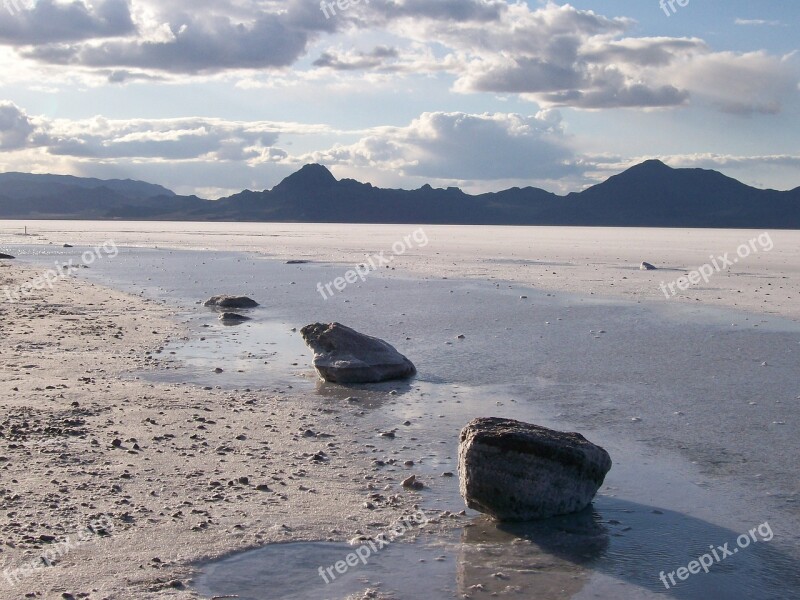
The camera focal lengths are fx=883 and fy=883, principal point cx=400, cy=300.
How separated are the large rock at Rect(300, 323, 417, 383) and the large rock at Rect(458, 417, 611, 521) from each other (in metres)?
6.05

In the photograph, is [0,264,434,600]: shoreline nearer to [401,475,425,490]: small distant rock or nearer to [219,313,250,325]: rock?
[401,475,425,490]: small distant rock

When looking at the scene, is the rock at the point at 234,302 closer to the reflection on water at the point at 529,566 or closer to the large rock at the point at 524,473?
the large rock at the point at 524,473

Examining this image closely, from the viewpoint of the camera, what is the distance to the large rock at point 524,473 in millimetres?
8305

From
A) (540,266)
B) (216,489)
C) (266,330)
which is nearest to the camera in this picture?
(216,489)

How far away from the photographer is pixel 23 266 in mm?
41031

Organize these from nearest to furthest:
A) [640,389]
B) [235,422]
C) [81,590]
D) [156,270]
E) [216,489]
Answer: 1. [81,590]
2. [216,489]
3. [235,422]
4. [640,389]
5. [156,270]

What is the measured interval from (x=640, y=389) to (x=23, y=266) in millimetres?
34591

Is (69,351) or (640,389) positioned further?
(69,351)

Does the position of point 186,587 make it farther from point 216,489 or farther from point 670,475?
point 670,475

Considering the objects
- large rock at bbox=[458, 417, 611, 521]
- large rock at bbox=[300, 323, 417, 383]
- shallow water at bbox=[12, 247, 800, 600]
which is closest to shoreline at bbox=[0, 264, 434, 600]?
shallow water at bbox=[12, 247, 800, 600]

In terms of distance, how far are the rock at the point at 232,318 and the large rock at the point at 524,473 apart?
1395 centimetres

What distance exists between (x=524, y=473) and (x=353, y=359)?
21.7ft

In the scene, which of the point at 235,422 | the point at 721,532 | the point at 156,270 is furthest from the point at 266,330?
the point at 156,270

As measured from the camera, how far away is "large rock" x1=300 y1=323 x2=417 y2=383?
14445 millimetres
